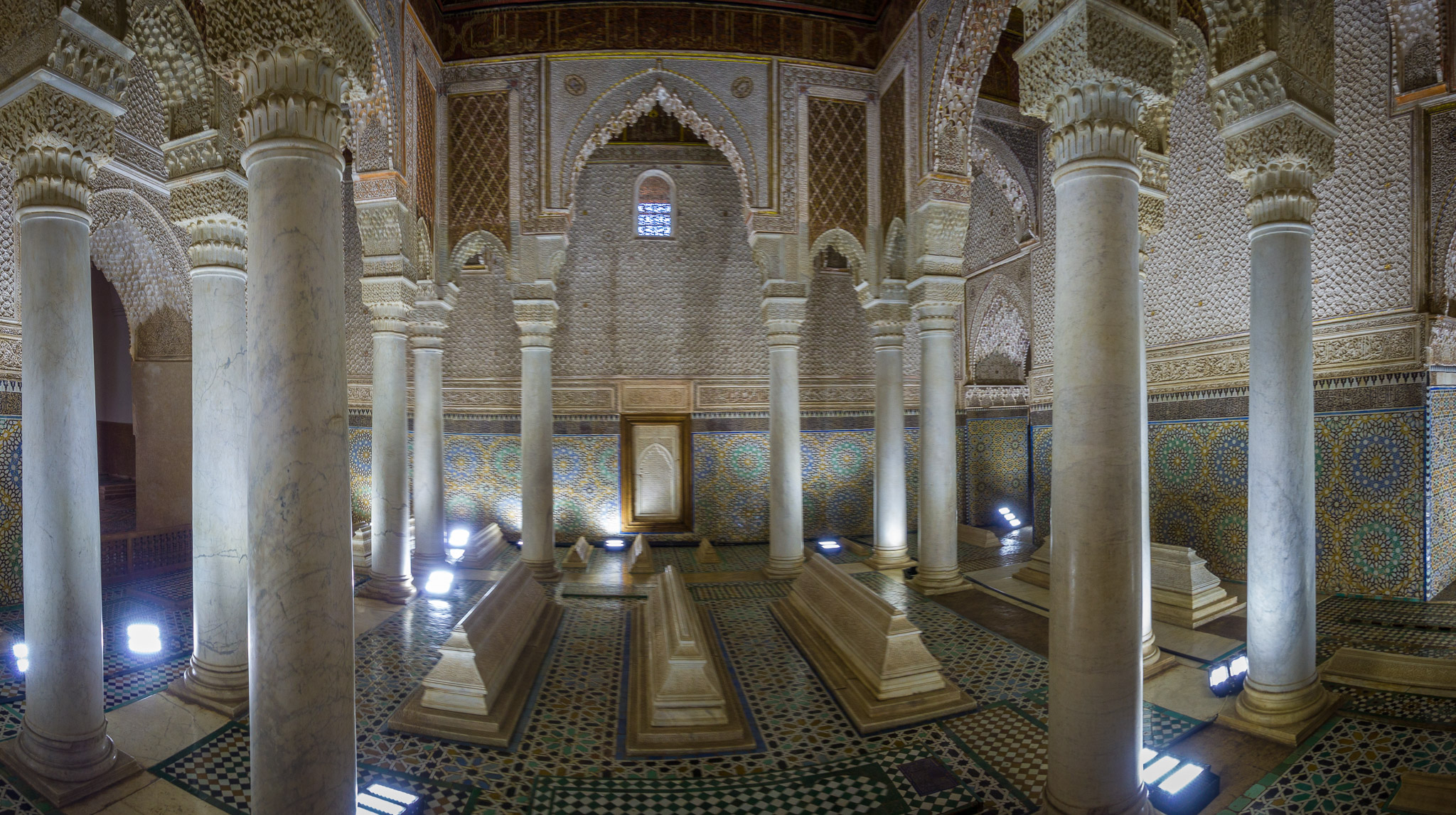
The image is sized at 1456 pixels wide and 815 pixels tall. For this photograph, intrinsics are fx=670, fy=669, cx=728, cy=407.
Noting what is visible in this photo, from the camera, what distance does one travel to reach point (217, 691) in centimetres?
352

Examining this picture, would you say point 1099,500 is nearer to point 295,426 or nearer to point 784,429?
point 295,426

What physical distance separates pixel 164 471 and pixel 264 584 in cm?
768

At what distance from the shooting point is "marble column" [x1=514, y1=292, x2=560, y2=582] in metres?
6.69

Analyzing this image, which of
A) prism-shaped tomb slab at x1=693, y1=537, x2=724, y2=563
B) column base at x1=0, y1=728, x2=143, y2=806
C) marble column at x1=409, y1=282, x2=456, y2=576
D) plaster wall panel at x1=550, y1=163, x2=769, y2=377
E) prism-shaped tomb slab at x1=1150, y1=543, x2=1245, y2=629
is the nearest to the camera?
column base at x1=0, y1=728, x2=143, y2=806

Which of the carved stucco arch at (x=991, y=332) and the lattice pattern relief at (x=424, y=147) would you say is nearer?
the lattice pattern relief at (x=424, y=147)

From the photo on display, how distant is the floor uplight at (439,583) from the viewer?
6246 millimetres

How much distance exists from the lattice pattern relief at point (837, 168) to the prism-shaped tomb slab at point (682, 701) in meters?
4.24

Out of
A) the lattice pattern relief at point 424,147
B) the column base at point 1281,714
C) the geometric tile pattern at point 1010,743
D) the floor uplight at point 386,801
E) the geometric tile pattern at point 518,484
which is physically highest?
the lattice pattern relief at point 424,147

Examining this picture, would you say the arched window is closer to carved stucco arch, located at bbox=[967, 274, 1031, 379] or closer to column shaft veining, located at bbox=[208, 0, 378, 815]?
carved stucco arch, located at bbox=[967, 274, 1031, 379]

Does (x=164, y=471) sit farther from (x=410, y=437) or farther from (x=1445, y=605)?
(x=1445, y=605)

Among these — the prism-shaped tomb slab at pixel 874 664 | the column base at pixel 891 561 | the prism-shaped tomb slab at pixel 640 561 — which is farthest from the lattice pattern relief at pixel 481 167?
the column base at pixel 891 561

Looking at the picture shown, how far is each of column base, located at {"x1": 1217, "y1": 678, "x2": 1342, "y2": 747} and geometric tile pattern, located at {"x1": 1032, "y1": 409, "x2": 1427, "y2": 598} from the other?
6.13 feet

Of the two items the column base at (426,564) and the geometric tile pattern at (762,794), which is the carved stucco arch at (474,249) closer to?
the column base at (426,564)

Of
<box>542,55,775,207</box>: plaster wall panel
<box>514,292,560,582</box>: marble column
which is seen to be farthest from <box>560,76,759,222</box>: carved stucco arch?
<box>514,292,560,582</box>: marble column
